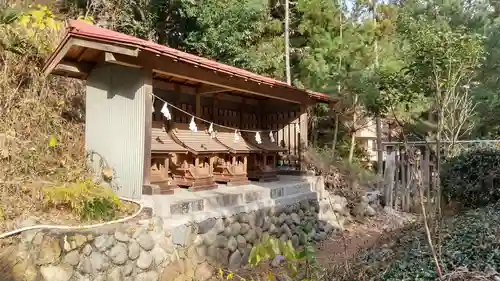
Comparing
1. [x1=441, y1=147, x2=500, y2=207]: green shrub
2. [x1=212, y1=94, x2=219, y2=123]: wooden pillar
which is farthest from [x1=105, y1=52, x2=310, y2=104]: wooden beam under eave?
[x1=441, y1=147, x2=500, y2=207]: green shrub

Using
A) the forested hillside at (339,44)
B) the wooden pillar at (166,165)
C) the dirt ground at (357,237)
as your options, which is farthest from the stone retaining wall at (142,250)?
the forested hillside at (339,44)

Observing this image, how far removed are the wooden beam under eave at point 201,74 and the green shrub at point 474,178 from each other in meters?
3.69

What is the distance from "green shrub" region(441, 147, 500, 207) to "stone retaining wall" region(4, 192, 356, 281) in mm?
3363

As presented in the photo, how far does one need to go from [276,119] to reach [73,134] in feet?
17.5

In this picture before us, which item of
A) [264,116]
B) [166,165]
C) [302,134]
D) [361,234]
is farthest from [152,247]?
[264,116]

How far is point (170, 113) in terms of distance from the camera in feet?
27.0

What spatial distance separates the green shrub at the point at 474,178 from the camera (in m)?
7.27

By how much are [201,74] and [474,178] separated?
513 centimetres

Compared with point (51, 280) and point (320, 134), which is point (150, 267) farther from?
point (320, 134)

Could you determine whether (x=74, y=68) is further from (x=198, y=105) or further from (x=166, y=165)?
(x=198, y=105)

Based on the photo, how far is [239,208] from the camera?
7074mm

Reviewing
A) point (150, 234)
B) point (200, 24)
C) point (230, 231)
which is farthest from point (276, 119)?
point (150, 234)

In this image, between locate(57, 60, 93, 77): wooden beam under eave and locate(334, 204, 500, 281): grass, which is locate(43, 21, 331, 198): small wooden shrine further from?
locate(334, 204, 500, 281): grass

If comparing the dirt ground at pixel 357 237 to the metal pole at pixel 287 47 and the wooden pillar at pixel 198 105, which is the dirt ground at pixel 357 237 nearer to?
the wooden pillar at pixel 198 105
